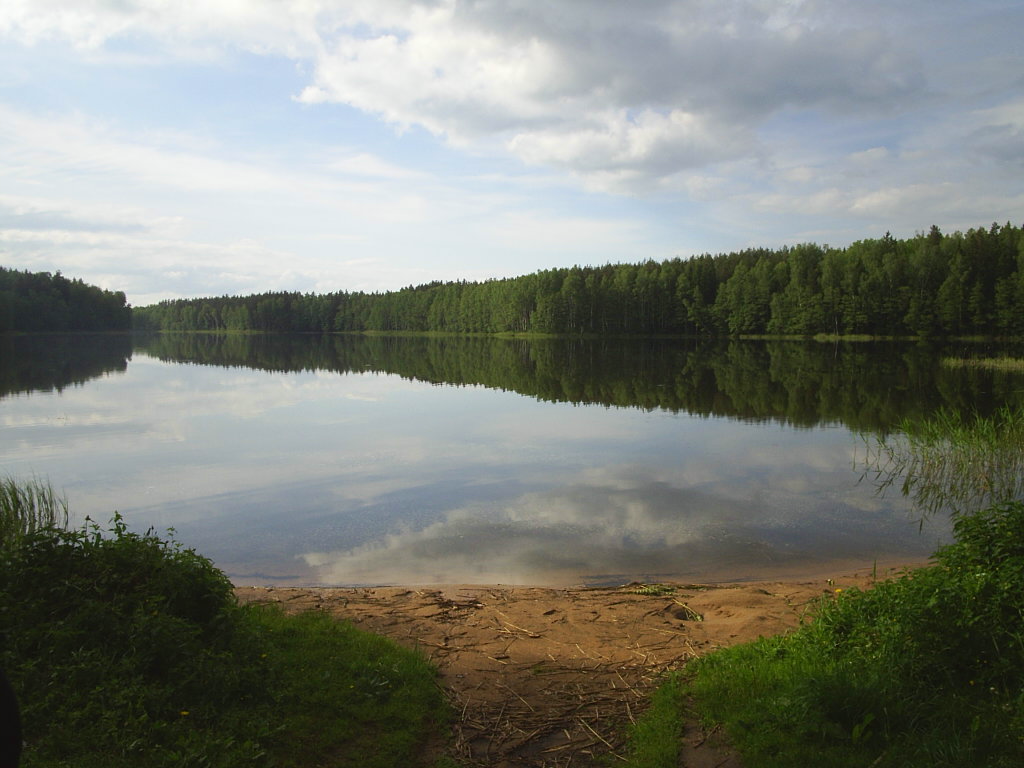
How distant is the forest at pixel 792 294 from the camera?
87.4m

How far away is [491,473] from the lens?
1961cm

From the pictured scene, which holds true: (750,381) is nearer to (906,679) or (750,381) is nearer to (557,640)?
(557,640)

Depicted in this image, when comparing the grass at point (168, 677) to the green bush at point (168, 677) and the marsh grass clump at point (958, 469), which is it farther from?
the marsh grass clump at point (958, 469)

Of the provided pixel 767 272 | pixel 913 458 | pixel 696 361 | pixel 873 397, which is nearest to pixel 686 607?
pixel 913 458

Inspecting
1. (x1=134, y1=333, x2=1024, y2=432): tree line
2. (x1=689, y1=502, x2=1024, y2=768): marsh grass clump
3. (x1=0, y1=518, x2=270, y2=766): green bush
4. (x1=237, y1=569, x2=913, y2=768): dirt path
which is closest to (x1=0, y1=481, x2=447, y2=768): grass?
(x1=0, y1=518, x2=270, y2=766): green bush


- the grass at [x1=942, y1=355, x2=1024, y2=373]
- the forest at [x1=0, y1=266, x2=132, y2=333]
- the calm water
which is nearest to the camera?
the calm water

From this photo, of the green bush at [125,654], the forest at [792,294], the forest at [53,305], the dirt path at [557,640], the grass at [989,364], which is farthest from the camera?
the forest at [53,305]

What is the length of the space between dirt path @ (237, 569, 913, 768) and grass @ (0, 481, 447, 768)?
69 cm

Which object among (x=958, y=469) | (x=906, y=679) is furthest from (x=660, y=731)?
(x=958, y=469)

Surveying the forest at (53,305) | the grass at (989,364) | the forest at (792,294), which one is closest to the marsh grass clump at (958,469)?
the grass at (989,364)

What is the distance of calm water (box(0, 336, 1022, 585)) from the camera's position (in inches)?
513

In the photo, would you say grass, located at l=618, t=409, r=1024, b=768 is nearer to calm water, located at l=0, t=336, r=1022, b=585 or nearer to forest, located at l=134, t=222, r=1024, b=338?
calm water, located at l=0, t=336, r=1022, b=585

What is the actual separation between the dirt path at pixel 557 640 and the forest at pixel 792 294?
91262mm

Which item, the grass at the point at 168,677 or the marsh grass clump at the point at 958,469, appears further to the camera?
the marsh grass clump at the point at 958,469
